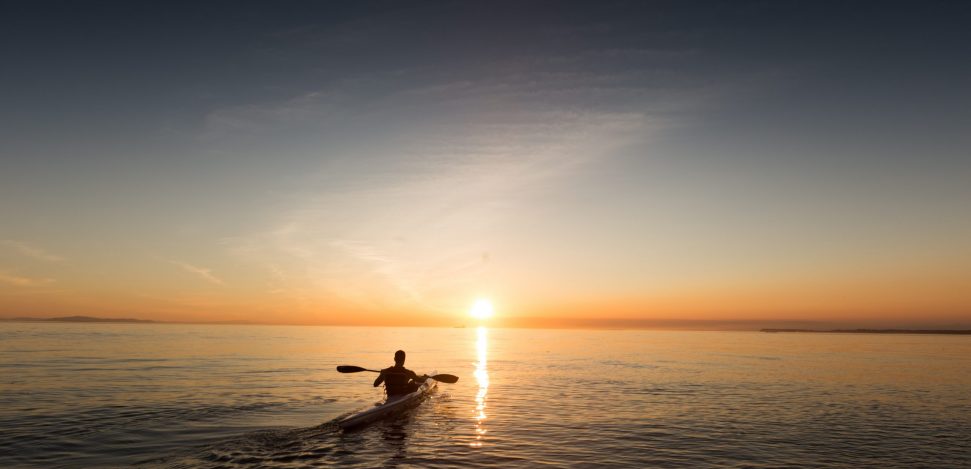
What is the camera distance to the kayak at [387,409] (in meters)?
23.1

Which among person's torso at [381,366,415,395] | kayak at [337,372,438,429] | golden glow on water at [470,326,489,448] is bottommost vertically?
golden glow on water at [470,326,489,448]

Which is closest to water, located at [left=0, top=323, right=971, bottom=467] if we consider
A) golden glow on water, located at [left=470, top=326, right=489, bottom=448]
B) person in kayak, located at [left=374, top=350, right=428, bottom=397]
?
golden glow on water, located at [left=470, top=326, right=489, bottom=448]

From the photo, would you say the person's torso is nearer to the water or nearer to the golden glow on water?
the water

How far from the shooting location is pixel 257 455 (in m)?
17.7

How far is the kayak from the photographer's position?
75.7 feet

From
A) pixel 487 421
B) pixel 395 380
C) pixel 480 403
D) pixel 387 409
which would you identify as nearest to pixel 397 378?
pixel 395 380

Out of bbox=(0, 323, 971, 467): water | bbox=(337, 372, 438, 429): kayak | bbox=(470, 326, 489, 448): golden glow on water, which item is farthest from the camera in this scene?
bbox=(337, 372, 438, 429): kayak

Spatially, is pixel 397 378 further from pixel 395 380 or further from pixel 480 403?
pixel 480 403

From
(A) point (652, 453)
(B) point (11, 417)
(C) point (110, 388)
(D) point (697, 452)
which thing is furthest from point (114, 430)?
(D) point (697, 452)

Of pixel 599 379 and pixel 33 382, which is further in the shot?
pixel 599 379

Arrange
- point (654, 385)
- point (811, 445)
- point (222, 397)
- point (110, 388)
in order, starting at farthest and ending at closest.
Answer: point (654, 385)
point (110, 388)
point (222, 397)
point (811, 445)

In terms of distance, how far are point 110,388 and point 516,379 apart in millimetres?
29490

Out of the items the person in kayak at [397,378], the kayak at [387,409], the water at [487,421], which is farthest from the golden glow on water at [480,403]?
the person in kayak at [397,378]

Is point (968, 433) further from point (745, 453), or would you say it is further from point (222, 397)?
point (222, 397)
